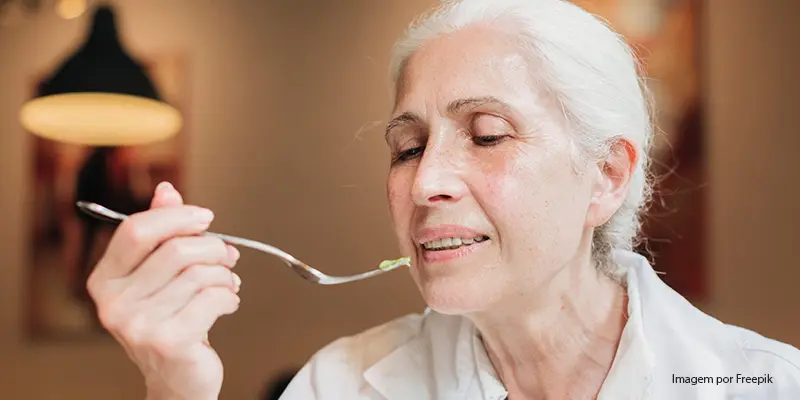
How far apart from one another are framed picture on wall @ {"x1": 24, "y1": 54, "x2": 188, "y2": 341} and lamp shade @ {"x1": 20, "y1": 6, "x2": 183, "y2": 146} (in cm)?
2

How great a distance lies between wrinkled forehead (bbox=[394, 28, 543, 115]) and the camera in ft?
2.88

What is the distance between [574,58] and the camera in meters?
0.92

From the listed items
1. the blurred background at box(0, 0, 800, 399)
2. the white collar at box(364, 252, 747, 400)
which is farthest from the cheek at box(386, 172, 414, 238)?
the blurred background at box(0, 0, 800, 399)

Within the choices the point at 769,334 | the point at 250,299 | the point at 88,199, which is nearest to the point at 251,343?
the point at 250,299

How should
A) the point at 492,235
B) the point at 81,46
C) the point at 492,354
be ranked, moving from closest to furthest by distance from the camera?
the point at 492,235 → the point at 492,354 → the point at 81,46

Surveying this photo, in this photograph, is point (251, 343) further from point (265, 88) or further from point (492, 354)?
point (492, 354)

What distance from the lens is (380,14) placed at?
1673 millimetres

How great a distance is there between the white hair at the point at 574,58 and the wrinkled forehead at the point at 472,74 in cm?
2

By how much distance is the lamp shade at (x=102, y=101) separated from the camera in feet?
5.73

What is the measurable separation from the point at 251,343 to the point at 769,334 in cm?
124

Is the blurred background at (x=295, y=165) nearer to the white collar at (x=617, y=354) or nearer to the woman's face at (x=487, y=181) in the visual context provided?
the white collar at (x=617, y=354)

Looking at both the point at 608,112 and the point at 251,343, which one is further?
the point at 251,343

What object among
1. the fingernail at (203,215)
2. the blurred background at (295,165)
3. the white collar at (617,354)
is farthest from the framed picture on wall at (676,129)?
the fingernail at (203,215)

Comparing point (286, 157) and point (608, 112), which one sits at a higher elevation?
point (608, 112)
